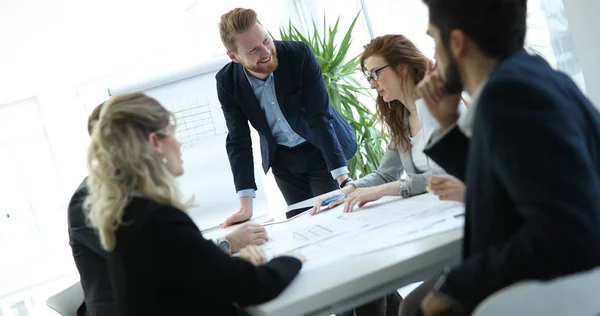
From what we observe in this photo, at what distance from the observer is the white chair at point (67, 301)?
2.05 m

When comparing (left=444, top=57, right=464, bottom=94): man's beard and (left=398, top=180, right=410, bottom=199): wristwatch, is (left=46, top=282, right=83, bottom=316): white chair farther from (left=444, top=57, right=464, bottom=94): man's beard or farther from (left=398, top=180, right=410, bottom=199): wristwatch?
(left=444, top=57, right=464, bottom=94): man's beard

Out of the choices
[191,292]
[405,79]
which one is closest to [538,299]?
[191,292]

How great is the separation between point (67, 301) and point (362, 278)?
4.34 ft

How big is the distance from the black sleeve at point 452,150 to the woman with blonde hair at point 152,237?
16.4 inches

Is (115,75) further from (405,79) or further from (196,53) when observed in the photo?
(405,79)

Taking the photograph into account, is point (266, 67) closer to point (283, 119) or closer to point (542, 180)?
point (283, 119)

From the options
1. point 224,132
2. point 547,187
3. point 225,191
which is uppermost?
point 547,187

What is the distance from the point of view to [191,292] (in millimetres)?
1257

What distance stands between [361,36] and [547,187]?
4.69 metres

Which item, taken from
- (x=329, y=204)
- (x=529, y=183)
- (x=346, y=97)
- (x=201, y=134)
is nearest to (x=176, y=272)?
(x=529, y=183)

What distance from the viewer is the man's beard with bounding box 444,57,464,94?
3.91ft

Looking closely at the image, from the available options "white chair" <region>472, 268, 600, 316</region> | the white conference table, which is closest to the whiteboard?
the white conference table

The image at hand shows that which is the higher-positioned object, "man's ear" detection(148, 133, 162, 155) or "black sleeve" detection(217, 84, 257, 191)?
"man's ear" detection(148, 133, 162, 155)

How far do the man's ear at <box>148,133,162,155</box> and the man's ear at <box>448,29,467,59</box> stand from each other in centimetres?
71
